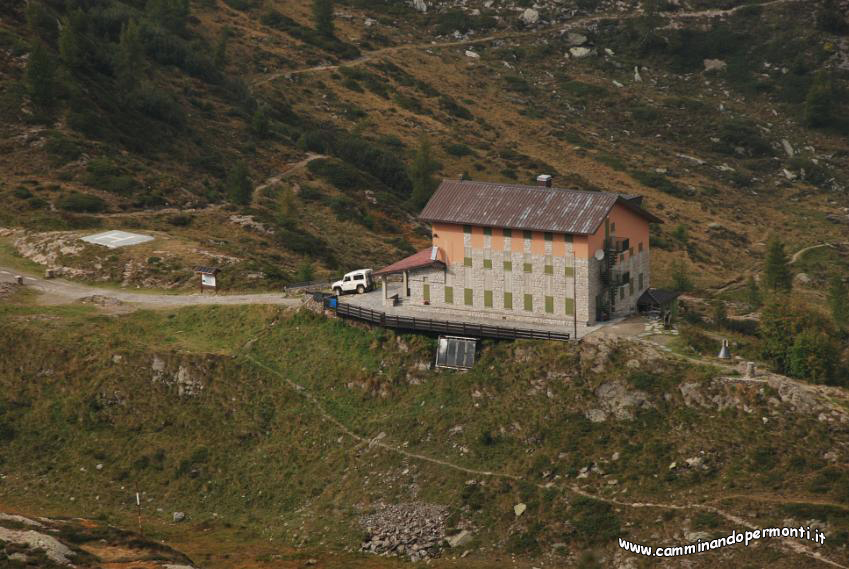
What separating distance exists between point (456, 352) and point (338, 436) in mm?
8668

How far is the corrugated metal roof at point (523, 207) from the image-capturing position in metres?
Result: 73.1

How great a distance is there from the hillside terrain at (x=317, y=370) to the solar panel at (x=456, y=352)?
0.63 metres

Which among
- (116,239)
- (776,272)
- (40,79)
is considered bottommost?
(776,272)

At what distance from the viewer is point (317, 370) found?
77375 mm

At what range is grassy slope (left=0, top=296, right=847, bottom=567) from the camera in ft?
203

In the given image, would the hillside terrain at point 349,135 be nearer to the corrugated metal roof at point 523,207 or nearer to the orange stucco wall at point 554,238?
the orange stucco wall at point 554,238

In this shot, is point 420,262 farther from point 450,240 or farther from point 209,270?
point 209,270

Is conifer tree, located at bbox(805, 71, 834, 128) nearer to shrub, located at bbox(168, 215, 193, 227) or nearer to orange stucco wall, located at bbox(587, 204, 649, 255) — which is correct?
shrub, located at bbox(168, 215, 193, 227)

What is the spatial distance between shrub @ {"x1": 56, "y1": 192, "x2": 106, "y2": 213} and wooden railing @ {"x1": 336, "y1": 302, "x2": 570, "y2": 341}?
3821 cm

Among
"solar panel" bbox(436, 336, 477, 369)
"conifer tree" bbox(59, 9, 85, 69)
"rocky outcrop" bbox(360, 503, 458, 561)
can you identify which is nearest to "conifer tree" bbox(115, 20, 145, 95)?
"conifer tree" bbox(59, 9, 85, 69)

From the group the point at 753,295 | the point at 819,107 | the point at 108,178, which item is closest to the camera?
the point at 753,295

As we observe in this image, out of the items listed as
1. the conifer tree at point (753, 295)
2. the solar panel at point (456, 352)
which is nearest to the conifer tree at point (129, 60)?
the conifer tree at point (753, 295)

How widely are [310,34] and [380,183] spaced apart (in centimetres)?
5557

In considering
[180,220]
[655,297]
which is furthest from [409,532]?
[180,220]
